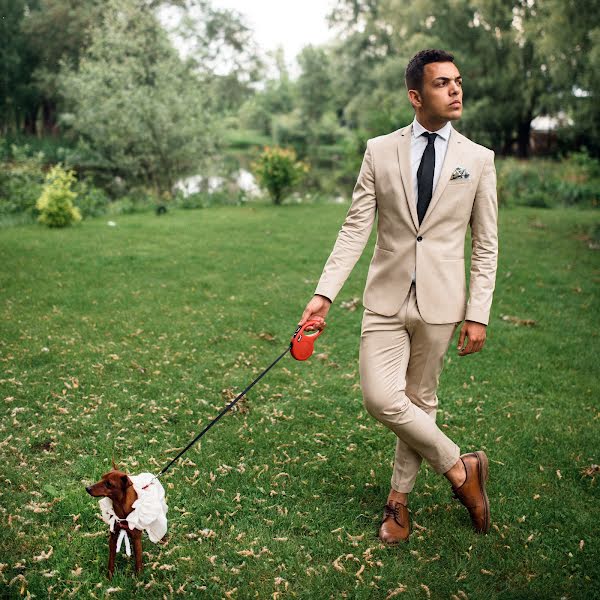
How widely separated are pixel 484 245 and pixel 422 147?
2.07ft

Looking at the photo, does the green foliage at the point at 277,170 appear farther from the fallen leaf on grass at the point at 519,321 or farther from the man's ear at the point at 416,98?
the man's ear at the point at 416,98

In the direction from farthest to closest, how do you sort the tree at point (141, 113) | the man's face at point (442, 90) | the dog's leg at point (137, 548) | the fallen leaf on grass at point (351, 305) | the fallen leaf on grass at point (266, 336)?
the tree at point (141, 113)
the fallen leaf on grass at point (351, 305)
the fallen leaf on grass at point (266, 336)
the man's face at point (442, 90)
the dog's leg at point (137, 548)

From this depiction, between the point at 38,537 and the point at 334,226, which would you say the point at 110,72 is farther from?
the point at 38,537

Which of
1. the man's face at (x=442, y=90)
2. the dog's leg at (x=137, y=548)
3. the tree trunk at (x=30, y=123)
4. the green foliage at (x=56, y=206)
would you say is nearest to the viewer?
the dog's leg at (x=137, y=548)

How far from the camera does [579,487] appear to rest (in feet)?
13.9

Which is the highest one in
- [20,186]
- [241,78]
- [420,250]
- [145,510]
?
[241,78]

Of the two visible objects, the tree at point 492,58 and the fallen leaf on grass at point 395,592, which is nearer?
the fallen leaf on grass at point 395,592

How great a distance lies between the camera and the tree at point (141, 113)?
1912cm

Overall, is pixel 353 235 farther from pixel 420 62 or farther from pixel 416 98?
pixel 420 62

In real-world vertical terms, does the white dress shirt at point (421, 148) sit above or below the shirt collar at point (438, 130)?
below

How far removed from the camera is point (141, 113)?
1897cm

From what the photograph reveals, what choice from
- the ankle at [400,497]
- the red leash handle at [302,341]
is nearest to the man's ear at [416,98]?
the red leash handle at [302,341]

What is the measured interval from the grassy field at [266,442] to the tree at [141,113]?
10751 millimetres

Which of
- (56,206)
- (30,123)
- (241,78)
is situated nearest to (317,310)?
(56,206)
